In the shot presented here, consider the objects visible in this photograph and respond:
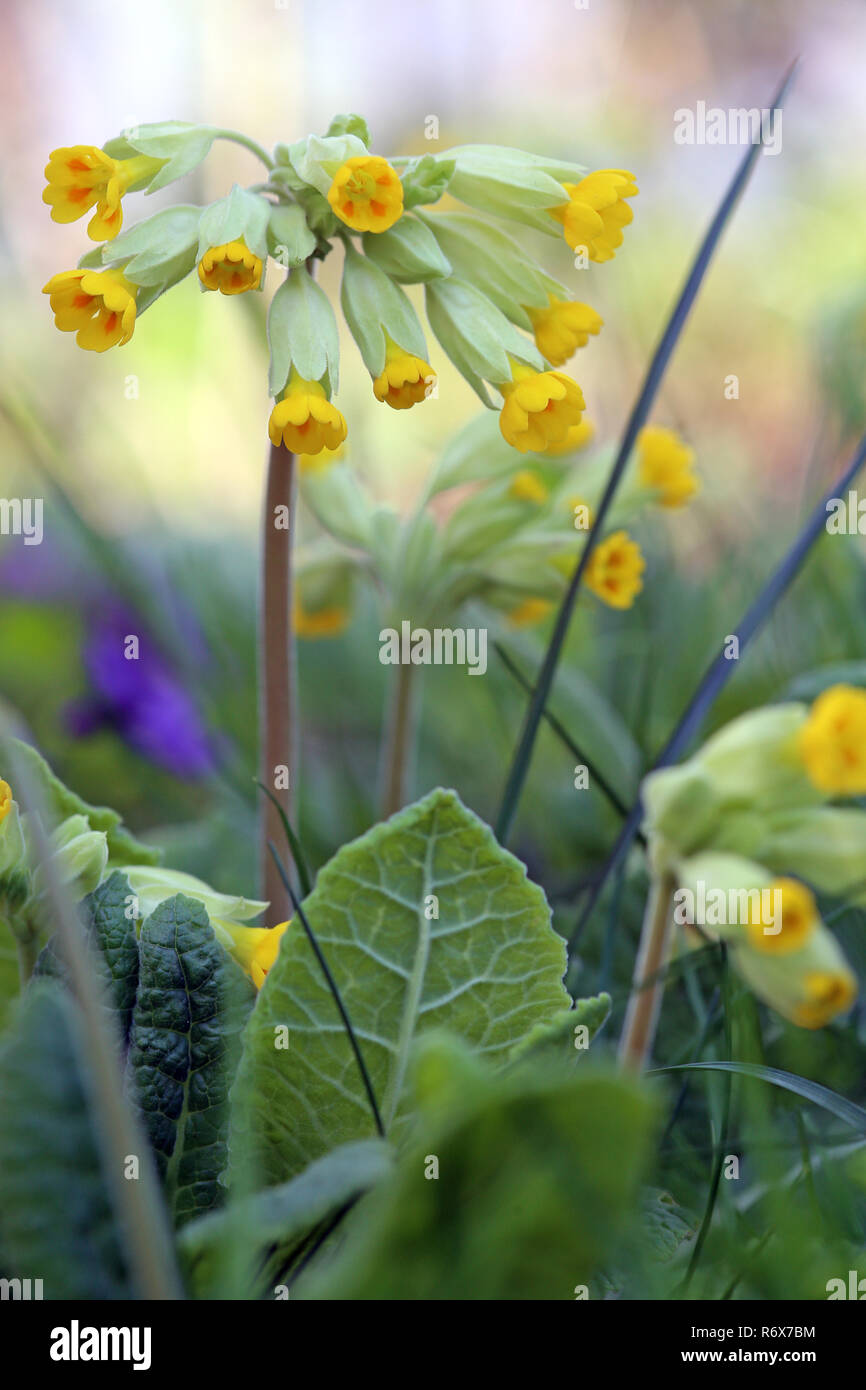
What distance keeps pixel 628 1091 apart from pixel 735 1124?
0.60 metres

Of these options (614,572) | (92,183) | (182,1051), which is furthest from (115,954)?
(614,572)

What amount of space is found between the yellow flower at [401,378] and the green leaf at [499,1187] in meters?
0.53

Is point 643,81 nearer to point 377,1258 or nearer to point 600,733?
point 600,733

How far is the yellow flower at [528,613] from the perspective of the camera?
1.39 m

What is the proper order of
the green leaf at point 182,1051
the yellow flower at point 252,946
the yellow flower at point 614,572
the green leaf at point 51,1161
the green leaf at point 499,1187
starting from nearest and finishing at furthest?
the green leaf at point 499,1187, the green leaf at point 51,1161, the green leaf at point 182,1051, the yellow flower at point 252,946, the yellow flower at point 614,572

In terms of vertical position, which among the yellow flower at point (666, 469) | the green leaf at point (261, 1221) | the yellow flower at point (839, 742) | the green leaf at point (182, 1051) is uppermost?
the yellow flower at point (666, 469)

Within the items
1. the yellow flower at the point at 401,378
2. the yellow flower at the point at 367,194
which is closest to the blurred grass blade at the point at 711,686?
the yellow flower at the point at 401,378

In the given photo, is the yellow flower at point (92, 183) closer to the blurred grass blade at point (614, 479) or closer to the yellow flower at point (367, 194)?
the yellow flower at point (367, 194)

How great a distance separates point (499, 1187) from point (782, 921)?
202 mm

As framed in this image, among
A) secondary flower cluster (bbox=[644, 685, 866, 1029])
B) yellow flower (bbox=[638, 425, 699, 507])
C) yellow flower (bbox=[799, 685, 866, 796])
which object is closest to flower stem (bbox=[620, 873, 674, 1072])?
secondary flower cluster (bbox=[644, 685, 866, 1029])

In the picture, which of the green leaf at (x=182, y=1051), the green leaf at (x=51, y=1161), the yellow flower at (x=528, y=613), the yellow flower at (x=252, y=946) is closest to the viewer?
the green leaf at (x=51, y=1161)

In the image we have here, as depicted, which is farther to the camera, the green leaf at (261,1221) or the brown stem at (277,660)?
the brown stem at (277,660)

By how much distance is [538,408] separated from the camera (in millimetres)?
937

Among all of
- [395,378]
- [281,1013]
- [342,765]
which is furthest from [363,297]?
[342,765]
